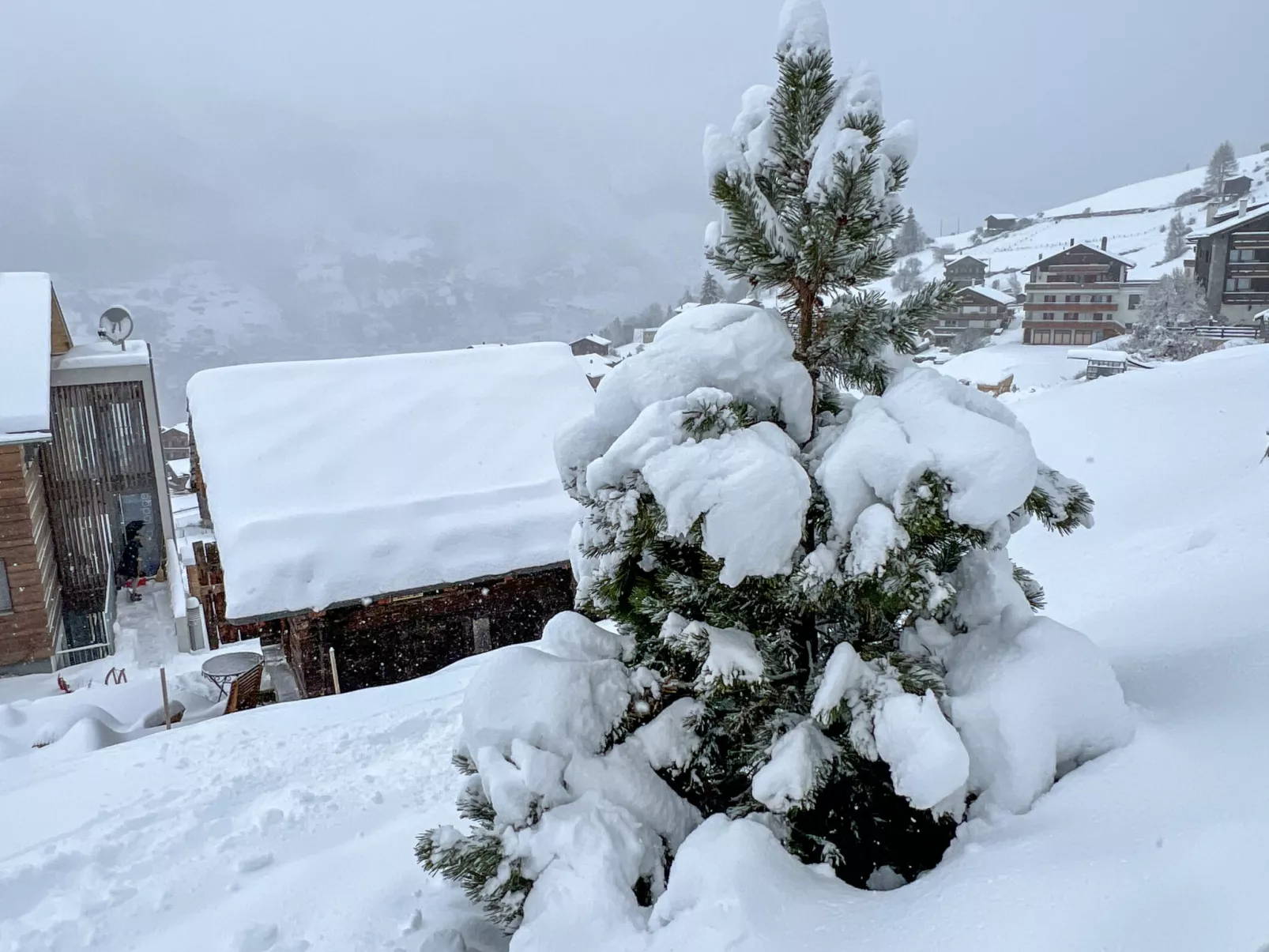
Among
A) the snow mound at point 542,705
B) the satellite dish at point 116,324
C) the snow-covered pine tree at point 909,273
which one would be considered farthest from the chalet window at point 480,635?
the snow-covered pine tree at point 909,273

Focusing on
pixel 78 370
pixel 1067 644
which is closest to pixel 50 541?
pixel 78 370

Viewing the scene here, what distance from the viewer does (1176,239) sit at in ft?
197

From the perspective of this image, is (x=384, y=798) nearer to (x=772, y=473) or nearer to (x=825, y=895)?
(x=825, y=895)

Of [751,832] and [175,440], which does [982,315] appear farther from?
[175,440]

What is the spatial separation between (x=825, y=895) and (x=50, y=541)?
767 inches

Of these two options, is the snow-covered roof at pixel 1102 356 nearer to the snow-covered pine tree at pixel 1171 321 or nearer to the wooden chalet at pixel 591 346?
the snow-covered pine tree at pixel 1171 321

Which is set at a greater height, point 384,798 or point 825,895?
point 825,895

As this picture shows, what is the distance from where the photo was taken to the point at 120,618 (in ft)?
54.4

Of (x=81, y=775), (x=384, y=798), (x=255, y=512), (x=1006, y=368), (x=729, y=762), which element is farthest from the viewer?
(x=1006, y=368)

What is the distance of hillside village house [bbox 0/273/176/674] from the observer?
1616 cm

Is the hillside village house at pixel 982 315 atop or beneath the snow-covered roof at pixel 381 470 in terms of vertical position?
atop

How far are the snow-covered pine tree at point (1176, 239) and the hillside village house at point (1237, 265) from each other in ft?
69.1

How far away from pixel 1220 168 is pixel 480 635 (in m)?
98.6

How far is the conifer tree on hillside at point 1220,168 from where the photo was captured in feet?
255
